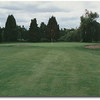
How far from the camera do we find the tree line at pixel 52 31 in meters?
36.5

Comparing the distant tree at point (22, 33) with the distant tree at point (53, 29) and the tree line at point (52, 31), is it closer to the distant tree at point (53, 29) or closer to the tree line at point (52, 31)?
the tree line at point (52, 31)

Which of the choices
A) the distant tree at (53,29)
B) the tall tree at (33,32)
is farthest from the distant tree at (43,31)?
the tall tree at (33,32)

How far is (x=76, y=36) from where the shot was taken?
4150 centimetres

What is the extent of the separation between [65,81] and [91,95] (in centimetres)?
117

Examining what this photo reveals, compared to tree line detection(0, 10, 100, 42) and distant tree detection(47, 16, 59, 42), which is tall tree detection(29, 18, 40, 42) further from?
distant tree detection(47, 16, 59, 42)

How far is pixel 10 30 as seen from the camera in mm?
45625

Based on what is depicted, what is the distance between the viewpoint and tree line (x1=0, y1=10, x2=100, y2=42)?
120 ft

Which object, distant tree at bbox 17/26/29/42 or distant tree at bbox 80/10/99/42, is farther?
distant tree at bbox 17/26/29/42

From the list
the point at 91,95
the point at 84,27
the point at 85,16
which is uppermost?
the point at 85,16

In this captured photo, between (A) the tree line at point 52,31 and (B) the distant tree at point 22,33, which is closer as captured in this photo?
(A) the tree line at point 52,31

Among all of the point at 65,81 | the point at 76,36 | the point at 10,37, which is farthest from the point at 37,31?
the point at 65,81

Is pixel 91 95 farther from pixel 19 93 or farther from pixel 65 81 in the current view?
pixel 19 93

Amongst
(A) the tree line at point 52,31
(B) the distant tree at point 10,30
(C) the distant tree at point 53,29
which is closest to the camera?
(A) the tree line at point 52,31

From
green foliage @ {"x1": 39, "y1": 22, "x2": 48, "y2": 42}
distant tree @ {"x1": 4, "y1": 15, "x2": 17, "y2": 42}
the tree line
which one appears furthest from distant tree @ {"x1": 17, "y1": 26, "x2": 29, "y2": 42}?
distant tree @ {"x1": 4, "y1": 15, "x2": 17, "y2": 42}
